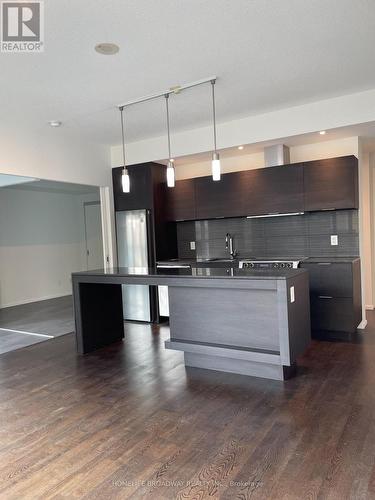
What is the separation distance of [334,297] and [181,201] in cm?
256

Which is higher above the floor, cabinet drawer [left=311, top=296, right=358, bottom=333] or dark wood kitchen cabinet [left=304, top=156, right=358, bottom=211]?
dark wood kitchen cabinet [left=304, top=156, right=358, bottom=211]

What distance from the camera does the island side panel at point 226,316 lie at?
3150mm

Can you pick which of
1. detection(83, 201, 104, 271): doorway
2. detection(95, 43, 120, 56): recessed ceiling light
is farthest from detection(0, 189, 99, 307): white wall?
detection(95, 43, 120, 56): recessed ceiling light

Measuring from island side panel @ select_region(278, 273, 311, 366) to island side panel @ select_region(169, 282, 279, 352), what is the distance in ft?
0.32

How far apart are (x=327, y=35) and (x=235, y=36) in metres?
0.68

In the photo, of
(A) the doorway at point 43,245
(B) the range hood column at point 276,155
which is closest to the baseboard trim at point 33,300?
(A) the doorway at point 43,245

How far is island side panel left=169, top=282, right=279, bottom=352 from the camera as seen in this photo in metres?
3.15

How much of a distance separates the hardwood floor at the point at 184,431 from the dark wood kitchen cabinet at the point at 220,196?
2.27 metres

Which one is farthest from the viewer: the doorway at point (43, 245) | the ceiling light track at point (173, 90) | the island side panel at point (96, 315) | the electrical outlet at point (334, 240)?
the doorway at point (43, 245)

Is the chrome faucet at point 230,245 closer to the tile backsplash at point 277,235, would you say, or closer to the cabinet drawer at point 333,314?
the tile backsplash at point 277,235

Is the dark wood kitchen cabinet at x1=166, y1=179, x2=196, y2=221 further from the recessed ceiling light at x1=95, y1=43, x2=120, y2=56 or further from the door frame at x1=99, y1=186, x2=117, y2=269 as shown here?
the recessed ceiling light at x1=95, y1=43, x2=120, y2=56

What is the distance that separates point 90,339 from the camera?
4246 millimetres

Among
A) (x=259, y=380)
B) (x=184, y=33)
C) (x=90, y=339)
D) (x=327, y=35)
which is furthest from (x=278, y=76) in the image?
(x=90, y=339)

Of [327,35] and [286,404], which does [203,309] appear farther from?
[327,35]
